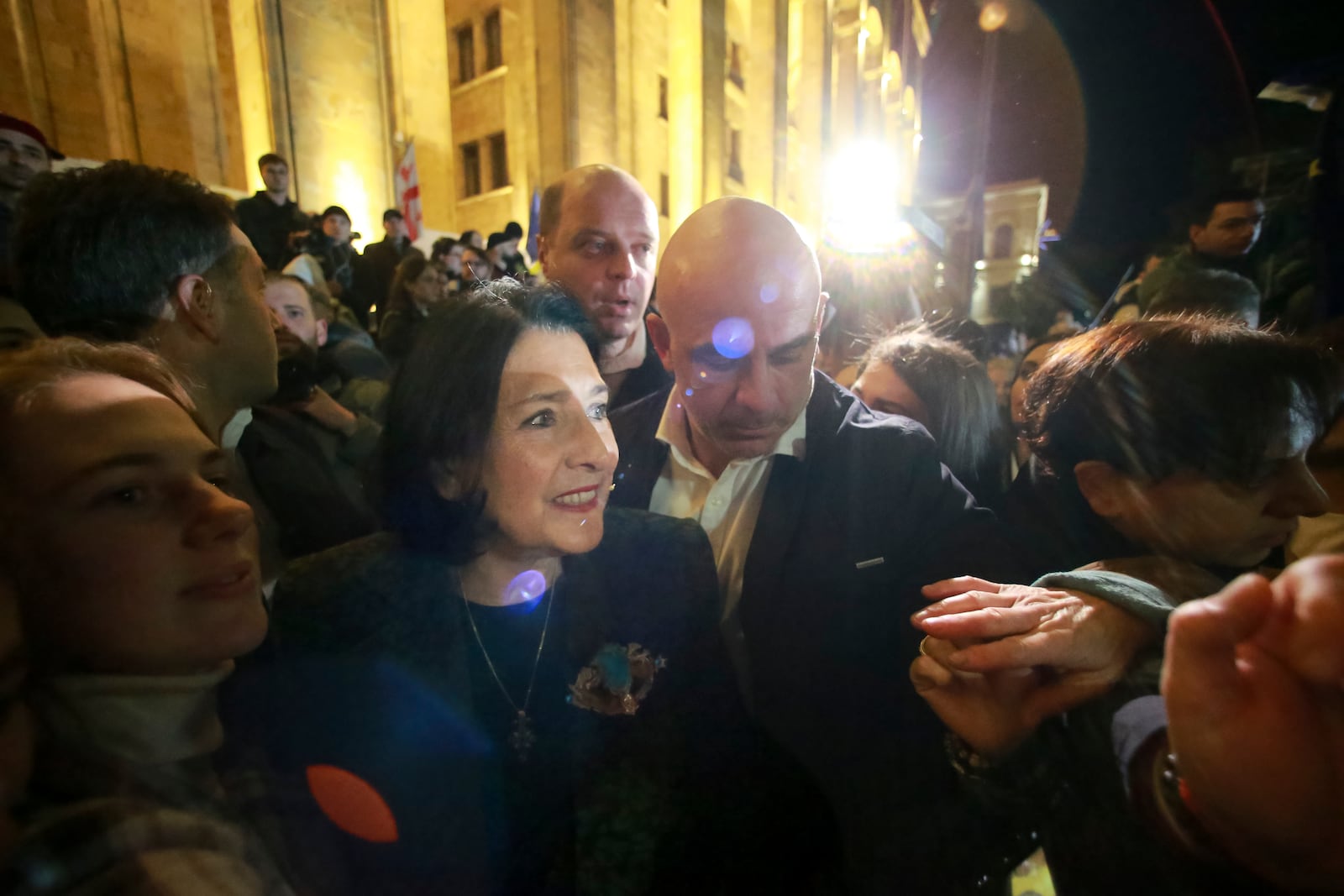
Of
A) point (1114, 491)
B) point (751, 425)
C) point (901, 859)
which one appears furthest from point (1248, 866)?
point (751, 425)

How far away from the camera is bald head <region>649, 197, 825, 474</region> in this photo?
1.61 m

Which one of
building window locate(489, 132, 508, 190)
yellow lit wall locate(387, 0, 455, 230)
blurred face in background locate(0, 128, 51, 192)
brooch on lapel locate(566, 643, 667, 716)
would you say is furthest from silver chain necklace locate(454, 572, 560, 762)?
building window locate(489, 132, 508, 190)

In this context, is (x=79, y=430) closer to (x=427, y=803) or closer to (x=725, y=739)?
(x=427, y=803)

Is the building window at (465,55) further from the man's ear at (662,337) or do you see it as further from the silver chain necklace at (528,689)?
the silver chain necklace at (528,689)

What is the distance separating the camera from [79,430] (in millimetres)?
705

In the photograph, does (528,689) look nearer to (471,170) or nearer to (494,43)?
(471,170)

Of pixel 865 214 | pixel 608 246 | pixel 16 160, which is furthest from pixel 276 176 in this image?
pixel 865 214

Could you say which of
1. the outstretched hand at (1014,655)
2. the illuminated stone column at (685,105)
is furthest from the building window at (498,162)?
the outstretched hand at (1014,655)

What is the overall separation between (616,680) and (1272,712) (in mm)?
1114

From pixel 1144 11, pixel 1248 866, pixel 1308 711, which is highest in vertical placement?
pixel 1144 11

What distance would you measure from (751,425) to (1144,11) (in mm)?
9986

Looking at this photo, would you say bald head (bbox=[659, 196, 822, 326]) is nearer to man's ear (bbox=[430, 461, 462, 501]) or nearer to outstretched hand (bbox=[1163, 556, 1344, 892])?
man's ear (bbox=[430, 461, 462, 501])

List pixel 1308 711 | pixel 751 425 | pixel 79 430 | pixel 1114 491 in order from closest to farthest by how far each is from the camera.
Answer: pixel 1308 711 < pixel 79 430 < pixel 1114 491 < pixel 751 425

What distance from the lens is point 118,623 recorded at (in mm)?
716
